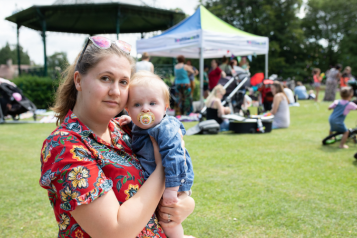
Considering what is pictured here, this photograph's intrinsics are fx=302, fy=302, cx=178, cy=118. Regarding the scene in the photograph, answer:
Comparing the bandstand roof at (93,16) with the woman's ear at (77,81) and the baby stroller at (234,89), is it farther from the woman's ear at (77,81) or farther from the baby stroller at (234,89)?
the woman's ear at (77,81)

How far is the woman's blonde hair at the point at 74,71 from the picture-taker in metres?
1.22

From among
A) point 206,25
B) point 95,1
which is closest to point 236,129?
point 206,25

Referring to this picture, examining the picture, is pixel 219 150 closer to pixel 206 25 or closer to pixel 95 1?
pixel 206 25

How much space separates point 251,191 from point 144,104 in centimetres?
250

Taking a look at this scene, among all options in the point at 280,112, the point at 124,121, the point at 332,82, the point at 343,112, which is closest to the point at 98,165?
the point at 124,121

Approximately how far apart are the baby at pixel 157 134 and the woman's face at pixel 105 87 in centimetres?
15

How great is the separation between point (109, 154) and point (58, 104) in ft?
1.33

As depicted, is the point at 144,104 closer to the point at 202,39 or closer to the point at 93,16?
the point at 202,39

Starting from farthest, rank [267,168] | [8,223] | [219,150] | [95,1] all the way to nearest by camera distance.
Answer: [95,1] → [219,150] → [267,168] → [8,223]

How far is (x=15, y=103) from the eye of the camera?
9.64 metres

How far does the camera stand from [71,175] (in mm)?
1042

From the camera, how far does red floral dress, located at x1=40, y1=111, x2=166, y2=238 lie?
41.0 inches

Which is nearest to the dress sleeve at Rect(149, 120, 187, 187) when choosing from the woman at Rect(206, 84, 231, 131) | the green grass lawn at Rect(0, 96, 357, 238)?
the green grass lawn at Rect(0, 96, 357, 238)

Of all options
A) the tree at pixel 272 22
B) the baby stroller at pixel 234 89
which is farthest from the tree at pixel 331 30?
the baby stroller at pixel 234 89
